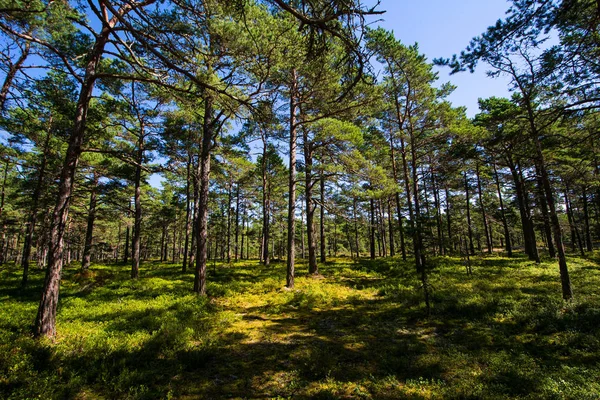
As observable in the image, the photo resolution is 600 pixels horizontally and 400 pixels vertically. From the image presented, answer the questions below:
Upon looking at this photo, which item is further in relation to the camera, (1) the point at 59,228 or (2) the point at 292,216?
(2) the point at 292,216

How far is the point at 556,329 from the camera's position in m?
7.00

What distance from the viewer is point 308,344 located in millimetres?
6652

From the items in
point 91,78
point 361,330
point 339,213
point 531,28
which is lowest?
point 361,330

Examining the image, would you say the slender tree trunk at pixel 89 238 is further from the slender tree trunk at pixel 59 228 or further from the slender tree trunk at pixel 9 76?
the slender tree trunk at pixel 59 228

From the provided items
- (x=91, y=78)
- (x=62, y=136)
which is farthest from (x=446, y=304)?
(x=62, y=136)

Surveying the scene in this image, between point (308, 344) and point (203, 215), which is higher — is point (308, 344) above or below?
below

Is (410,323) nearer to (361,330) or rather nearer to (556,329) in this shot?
(361,330)

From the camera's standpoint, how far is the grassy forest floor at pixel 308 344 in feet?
15.0

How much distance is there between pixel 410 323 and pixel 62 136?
18.8 metres

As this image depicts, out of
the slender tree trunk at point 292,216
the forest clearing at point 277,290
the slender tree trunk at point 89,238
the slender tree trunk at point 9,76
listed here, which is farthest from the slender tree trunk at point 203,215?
the slender tree trunk at point 89,238

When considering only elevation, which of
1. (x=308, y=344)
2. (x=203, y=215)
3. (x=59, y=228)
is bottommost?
(x=308, y=344)


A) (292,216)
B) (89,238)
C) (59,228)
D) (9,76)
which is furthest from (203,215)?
(89,238)

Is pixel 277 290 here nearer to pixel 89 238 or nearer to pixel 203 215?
pixel 203 215

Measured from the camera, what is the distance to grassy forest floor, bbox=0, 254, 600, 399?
15.0 feet
